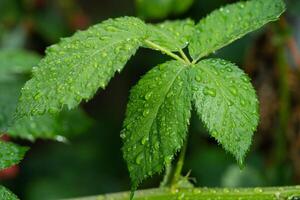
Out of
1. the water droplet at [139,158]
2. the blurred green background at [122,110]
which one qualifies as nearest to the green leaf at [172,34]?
the water droplet at [139,158]

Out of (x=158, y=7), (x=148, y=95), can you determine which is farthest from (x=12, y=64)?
(x=148, y=95)

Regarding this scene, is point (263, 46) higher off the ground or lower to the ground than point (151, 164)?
lower

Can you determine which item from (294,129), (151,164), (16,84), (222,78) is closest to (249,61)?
(294,129)

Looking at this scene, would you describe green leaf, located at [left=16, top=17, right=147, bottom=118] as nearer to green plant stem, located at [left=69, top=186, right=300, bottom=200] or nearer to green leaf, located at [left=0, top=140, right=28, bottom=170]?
green leaf, located at [left=0, top=140, right=28, bottom=170]

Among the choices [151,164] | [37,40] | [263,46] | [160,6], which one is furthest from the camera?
[37,40]

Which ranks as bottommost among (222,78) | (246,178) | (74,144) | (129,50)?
(246,178)

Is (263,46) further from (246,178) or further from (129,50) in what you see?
(129,50)

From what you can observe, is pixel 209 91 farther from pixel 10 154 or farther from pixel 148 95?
pixel 10 154
